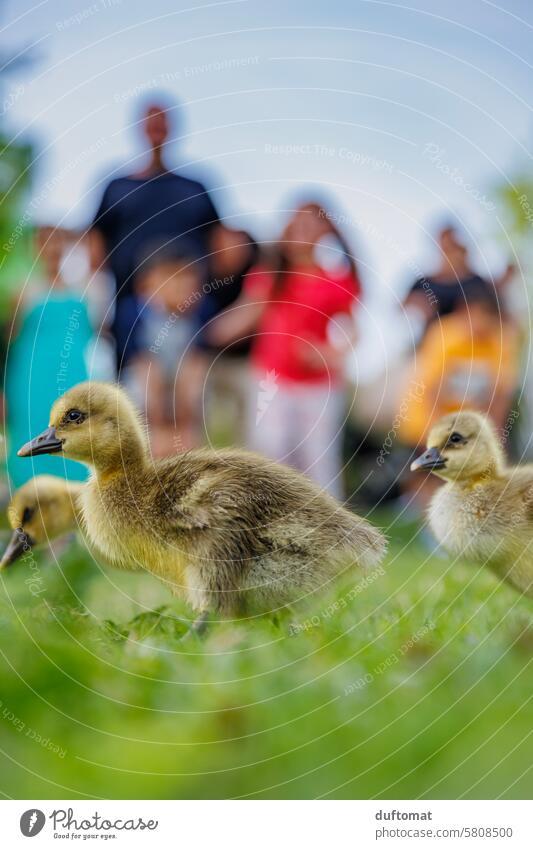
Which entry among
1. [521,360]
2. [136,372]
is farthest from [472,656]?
[136,372]

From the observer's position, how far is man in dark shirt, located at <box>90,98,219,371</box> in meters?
1.77

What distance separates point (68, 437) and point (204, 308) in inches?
11.4

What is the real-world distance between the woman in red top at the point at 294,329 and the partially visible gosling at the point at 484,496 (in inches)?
6.7

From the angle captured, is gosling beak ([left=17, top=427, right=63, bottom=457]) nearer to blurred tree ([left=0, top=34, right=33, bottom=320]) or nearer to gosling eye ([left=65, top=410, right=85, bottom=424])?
gosling eye ([left=65, top=410, right=85, bottom=424])

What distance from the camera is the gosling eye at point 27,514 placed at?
5.71ft

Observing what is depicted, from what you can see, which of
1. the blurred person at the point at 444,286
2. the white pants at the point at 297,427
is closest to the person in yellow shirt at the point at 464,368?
the blurred person at the point at 444,286

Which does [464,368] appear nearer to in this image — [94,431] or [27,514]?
[94,431]

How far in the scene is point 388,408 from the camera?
183 cm

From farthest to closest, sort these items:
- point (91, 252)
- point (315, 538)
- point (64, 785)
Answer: point (91, 252) < point (315, 538) < point (64, 785)

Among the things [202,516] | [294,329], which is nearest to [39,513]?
[202,516]

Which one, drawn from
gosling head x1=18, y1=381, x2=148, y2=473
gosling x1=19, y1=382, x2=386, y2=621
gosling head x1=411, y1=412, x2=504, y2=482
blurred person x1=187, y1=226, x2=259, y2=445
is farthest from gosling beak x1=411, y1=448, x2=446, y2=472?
gosling head x1=18, y1=381, x2=148, y2=473

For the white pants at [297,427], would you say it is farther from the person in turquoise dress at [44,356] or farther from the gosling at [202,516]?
the person in turquoise dress at [44,356]
